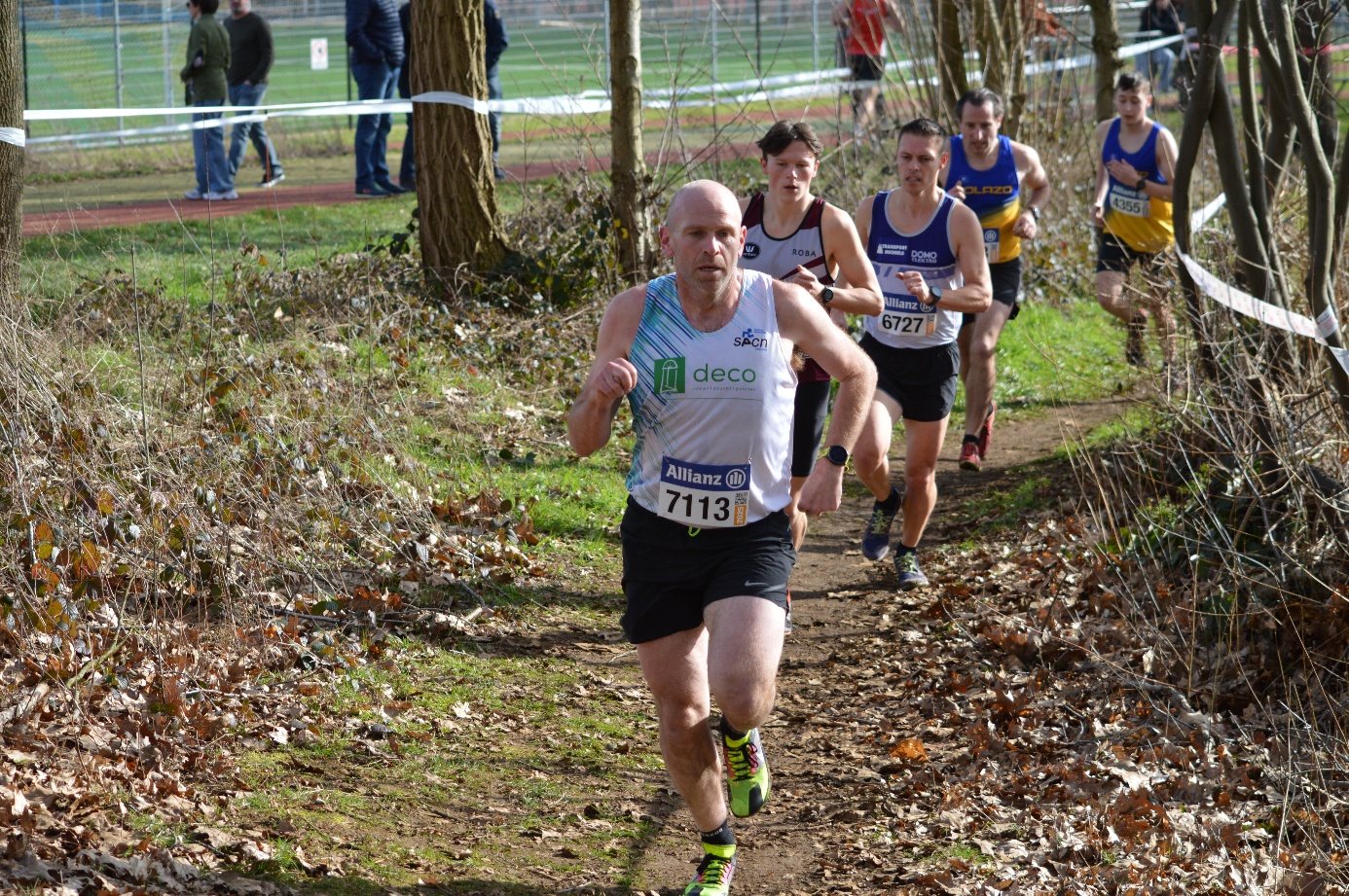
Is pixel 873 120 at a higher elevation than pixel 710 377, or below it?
higher

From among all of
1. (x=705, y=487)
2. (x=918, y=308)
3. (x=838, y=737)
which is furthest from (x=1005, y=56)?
(x=705, y=487)

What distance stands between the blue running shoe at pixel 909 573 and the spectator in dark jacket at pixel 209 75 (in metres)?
9.96

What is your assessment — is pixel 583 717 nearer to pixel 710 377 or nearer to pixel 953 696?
pixel 953 696

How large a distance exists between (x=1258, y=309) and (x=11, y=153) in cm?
576

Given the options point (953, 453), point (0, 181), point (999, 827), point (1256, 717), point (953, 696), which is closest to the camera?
point (999, 827)

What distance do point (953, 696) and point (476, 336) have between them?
500cm

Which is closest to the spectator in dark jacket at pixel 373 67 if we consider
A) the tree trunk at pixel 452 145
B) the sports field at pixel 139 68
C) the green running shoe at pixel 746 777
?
the sports field at pixel 139 68

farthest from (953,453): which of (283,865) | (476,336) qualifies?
(283,865)

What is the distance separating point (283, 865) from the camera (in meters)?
3.99

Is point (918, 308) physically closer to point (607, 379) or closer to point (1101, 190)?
point (607, 379)

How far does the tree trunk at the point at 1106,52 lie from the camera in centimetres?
1279

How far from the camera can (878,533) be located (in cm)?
732

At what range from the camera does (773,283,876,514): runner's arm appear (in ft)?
14.1

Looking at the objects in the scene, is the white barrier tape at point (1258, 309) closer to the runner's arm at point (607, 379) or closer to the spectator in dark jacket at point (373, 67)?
the runner's arm at point (607, 379)
